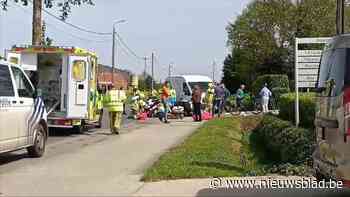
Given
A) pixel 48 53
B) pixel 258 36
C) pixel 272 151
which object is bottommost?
pixel 272 151

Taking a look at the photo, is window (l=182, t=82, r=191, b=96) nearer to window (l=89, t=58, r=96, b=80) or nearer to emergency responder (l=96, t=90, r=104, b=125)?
emergency responder (l=96, t=90, r=104, b=125)

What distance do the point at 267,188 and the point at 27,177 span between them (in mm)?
4256

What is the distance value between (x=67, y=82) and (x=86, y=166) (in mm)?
7983

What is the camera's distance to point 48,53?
20.6m

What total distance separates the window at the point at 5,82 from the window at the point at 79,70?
7.28 meters

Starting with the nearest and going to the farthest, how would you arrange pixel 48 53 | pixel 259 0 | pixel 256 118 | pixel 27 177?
pixel 27 177, pixel 48 53, pixel 256 118, pixel 259 0

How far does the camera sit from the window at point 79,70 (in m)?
20.2

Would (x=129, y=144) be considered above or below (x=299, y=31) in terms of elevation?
below

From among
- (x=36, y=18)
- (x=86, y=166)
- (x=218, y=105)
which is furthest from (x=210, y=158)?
(x=218, y=105)

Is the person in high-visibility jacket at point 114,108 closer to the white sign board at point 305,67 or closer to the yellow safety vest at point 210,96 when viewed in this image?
the white sign board at point 305,67

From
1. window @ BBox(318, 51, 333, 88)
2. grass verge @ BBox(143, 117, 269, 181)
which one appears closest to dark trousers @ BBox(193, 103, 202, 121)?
grass verge @ BBox(143, 117, 269, 181)

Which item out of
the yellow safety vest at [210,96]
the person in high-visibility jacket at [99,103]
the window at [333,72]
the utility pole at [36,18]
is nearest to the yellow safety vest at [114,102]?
the person in high-visibility jacket at [99,103]

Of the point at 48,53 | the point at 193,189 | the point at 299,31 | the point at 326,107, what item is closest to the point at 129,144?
the point at 48,53

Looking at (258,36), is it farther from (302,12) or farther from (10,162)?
Answer: (10,162)
